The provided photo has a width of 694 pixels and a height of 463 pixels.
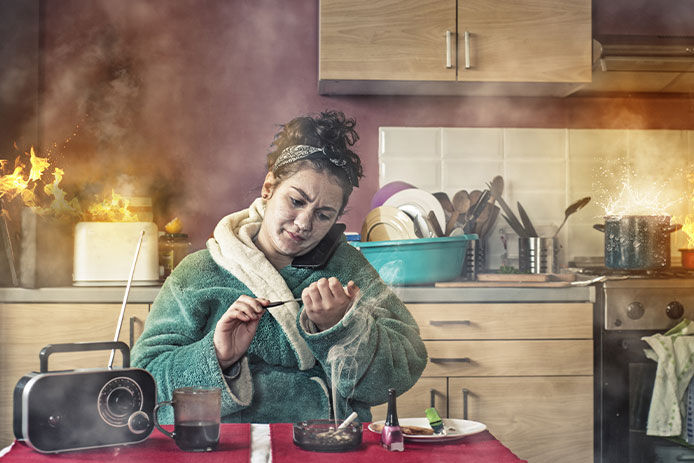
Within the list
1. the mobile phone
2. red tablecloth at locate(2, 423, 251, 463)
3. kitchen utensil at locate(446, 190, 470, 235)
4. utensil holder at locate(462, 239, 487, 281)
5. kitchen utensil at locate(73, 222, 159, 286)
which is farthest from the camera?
kitchen utensil at locate(446, 190, 470, 235)

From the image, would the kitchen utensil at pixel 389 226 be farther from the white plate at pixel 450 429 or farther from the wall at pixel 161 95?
the white plate at pixel 450 429

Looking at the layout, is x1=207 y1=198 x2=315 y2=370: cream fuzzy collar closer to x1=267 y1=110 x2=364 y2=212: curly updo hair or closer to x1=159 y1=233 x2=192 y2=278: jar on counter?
x1=267 y1=110 x2=364 y2=212: curly updo hair

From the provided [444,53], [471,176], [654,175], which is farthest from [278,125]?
[654,175]

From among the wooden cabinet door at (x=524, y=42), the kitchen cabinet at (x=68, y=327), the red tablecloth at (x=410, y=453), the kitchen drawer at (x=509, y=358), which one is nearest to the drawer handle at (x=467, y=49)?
the wooden cabinet door at (x=524, y=42)

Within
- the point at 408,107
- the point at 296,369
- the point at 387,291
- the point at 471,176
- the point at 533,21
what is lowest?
the point at 296,369

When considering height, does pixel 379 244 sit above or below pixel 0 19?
below

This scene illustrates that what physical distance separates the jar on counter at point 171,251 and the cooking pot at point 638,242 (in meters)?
1.03

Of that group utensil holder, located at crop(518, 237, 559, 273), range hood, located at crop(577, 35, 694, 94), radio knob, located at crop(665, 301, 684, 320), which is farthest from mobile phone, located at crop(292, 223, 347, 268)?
range hood, located at crop(577, 35, 694, 94)

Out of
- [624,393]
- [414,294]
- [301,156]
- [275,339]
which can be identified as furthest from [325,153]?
[624,393]

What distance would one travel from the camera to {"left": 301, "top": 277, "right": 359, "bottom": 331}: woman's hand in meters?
0.83

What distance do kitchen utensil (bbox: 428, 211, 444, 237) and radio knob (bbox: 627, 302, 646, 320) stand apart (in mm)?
473

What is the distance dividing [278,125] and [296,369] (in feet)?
1.81

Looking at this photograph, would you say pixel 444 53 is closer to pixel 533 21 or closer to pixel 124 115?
pixel 533 21

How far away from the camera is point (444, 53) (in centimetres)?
177
